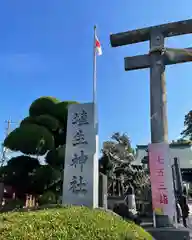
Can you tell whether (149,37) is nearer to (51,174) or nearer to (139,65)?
(139,65)

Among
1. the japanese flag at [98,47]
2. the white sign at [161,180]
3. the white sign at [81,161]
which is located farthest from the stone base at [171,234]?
the japanese flag at [98,47]

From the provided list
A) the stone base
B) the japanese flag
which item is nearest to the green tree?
the japanese flag

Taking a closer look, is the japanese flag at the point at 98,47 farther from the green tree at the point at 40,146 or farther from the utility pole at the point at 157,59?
the green tree at the point at 40,146

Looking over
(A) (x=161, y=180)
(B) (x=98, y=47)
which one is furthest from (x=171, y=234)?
(B) (x=98, y=47)

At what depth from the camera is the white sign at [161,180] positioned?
7199 mm

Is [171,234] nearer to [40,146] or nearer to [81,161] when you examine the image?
[81,161]

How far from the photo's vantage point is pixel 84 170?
7625 millimetres

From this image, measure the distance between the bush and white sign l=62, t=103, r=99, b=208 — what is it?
7.58 ft

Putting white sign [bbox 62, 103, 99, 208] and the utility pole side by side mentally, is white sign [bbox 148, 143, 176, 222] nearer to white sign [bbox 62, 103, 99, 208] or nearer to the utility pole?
the utility pole

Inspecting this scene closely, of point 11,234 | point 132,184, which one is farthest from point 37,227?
point 132,184

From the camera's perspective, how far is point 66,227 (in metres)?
4.36

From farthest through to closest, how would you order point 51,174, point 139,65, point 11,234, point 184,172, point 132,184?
1. point 184,172
2. point 132,184
3. point 51,174
4. point 139,65
5. point 11,234

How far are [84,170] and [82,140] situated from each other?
0.87 meters

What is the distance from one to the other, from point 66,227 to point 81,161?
3405mm
